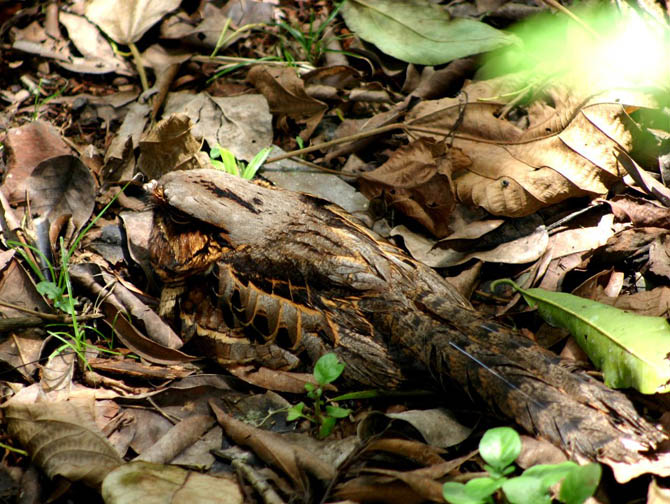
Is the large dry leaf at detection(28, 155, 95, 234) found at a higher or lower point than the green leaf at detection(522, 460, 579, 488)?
lower

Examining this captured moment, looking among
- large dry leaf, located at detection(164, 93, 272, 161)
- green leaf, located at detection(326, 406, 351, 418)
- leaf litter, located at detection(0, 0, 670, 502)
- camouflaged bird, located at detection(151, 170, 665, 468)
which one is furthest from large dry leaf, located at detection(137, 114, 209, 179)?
green leaf, located at detection(326, 406, 351, 418)

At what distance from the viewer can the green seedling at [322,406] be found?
274 centimetres

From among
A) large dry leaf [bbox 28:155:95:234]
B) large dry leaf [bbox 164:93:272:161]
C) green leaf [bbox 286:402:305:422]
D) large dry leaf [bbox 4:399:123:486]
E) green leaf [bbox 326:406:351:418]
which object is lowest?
large dry leaf [bbox 4:399:123:486]

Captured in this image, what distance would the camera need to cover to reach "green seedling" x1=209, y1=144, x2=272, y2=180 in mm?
4125

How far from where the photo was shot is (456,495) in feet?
7.25

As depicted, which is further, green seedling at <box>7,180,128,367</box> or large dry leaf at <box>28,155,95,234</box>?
large dry leaf at <box>28,155,95,234</box>

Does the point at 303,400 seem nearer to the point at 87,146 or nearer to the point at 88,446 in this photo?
the point at 88,446

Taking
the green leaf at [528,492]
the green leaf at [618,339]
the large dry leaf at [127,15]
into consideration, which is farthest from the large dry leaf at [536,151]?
the large dry leaf at [127,15]

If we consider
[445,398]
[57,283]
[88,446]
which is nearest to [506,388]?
[445,398]

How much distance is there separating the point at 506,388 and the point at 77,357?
2210 mm

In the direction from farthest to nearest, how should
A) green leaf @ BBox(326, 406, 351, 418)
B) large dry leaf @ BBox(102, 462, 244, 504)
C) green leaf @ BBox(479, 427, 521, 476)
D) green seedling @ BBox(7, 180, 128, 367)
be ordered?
green seedling @ BBox(7, 180, 128, 367) < green leaf @ BBox(326, 406, 351, 418) < large dry leaf @ BBox(102, 462, 244, 504) < green leaf @ BBox(479, 427, 521, 476)

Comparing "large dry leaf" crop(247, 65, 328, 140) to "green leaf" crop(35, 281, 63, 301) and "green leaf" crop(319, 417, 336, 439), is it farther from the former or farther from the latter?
"green leaf" crop(319, 417, 336, 439)

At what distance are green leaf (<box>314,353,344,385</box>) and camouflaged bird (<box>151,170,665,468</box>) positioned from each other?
0.84 feet

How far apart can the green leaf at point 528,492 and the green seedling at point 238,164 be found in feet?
8.57
